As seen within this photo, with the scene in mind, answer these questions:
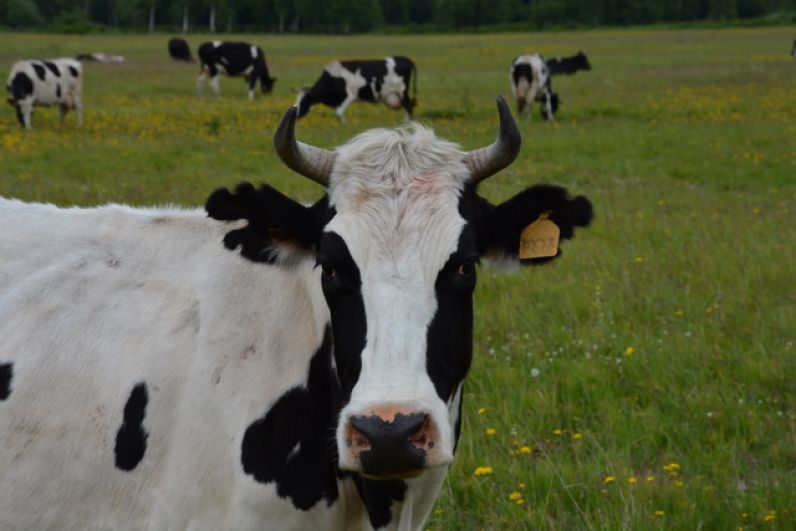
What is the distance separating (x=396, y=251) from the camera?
3.58 metres

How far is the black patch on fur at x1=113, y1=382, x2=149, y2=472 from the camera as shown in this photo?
398cm

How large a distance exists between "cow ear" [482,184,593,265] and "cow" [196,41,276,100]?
2959 centimetres

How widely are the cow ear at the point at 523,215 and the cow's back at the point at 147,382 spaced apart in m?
0.73

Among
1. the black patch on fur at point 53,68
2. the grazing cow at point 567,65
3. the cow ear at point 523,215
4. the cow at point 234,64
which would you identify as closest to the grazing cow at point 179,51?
the cow at point 234,64

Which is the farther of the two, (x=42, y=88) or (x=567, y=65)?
(x=567, y=65)

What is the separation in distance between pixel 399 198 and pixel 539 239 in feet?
2.33

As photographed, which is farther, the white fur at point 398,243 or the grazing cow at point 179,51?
the grazing cow at point 179,51

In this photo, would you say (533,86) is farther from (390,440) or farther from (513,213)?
(390,440)

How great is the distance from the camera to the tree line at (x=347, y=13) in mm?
114125

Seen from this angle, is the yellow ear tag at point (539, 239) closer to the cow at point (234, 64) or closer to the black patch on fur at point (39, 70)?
the black patch on fur at point (39, 70)

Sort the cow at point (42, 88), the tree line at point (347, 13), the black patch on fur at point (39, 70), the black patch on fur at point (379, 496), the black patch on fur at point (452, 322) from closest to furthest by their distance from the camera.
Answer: the black patch on fur at point (452, 322)
the black patch on fur at point (379, 496)
the cow at point (42, 88)
the black patch on fur at point (39, 70)
the tree line at point (347, 13)

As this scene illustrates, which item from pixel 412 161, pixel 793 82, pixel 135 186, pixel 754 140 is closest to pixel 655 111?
pixel 754 140

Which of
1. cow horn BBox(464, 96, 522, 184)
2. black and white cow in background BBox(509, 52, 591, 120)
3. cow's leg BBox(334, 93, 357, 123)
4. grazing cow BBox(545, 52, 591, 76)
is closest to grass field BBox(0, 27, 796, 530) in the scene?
black and white cow in background BBox(509, 52, 591, 120)

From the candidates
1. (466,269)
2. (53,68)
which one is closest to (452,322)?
(466,269)
